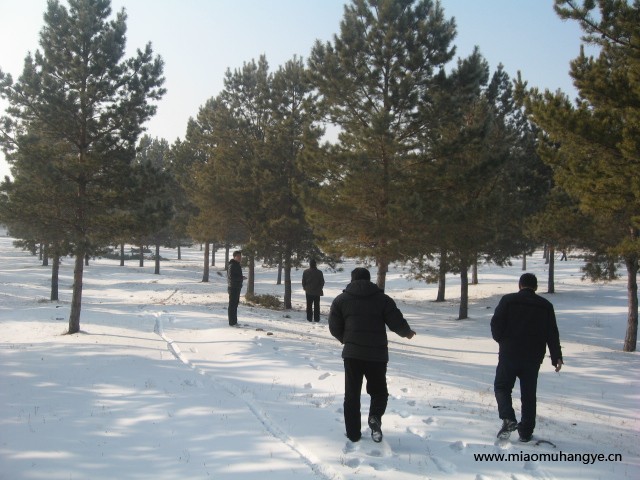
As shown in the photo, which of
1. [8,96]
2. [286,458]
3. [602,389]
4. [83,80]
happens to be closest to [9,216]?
[8,96]

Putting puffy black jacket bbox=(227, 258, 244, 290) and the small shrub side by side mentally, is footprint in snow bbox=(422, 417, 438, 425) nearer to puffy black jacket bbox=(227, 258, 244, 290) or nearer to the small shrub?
puffy black jacket bbox=(227, 258, 244, 290)

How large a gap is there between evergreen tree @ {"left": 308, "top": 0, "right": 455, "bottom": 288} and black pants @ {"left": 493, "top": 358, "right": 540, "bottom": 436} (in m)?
8.95

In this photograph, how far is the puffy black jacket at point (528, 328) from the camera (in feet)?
18.5

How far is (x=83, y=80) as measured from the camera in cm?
1388

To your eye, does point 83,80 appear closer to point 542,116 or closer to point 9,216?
point 9,216

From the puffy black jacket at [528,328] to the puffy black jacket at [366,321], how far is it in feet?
4.21

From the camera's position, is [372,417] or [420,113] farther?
[420,113]

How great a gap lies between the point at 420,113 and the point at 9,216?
A: 12.5 meters

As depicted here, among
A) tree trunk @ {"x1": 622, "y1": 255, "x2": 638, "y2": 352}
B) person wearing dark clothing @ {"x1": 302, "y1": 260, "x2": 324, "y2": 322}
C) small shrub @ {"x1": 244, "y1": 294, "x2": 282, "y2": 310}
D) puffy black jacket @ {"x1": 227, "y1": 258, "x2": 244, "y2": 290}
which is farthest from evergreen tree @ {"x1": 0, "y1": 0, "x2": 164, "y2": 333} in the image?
tree trunk @ {"x1": 622, "y1": 255, "x2": 638, "y2": 352}

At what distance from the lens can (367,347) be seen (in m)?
5.34

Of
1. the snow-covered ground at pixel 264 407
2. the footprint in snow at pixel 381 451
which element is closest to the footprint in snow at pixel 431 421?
the snow-covered ground at pixel 264 407

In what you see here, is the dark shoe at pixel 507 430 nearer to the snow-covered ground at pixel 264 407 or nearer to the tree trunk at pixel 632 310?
the snow-covered ground at pixel 264 407

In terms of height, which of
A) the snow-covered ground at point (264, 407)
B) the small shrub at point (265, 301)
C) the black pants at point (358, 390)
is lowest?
the small shrub at point (265, 301)

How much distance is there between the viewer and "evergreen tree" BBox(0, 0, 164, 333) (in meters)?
13.4
